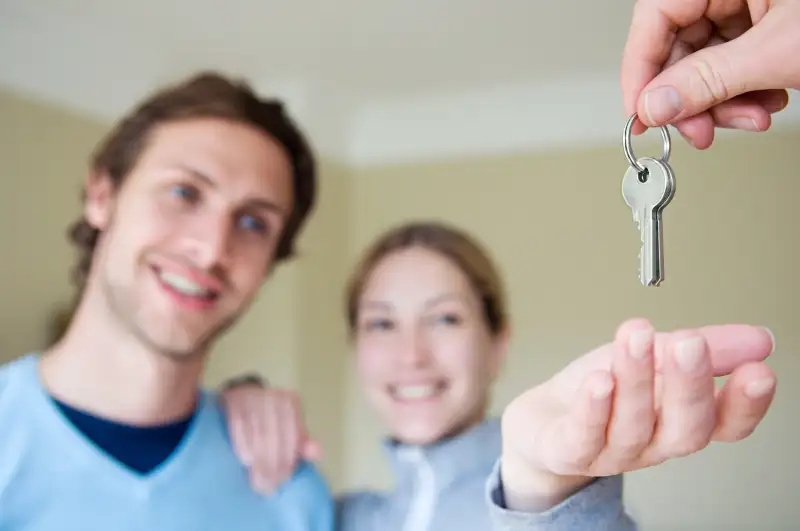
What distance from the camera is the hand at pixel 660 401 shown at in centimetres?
30

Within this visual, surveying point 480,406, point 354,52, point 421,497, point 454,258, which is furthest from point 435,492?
point 354,52

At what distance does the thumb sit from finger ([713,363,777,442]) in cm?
13

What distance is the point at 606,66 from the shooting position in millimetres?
1177

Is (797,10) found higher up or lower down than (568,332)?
higher up

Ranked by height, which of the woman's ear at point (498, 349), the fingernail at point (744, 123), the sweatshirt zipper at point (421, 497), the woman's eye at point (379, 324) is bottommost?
the sweatshirt zipper at point (421, 497)

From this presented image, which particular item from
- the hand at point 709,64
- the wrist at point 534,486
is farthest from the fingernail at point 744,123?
the wrist at point 534,486

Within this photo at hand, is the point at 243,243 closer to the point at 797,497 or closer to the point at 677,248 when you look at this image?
the point at 677,248

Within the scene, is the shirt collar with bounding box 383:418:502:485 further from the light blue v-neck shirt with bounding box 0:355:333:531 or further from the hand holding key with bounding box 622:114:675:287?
the hand holding key with bounding box 622:114:675:287

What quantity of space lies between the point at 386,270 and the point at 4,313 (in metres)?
0.61

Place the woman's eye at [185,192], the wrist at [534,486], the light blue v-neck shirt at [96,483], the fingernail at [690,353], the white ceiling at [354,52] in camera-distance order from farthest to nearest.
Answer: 1. the white ceiling at [354,52]
2. the woman's eye at [185,192]
3. the light blue v-neck shirt at [96,483]
4. the wrist at [534,486]
5. the fingernail at [690,353]

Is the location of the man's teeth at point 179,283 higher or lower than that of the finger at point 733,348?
lower

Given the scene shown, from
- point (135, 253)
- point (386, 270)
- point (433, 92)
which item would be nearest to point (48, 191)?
point (135, 253)

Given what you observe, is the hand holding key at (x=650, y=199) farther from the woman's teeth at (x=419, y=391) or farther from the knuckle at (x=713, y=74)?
the woman's teeth at (x=419, y=391)

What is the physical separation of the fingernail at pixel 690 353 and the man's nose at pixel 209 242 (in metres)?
0.49
